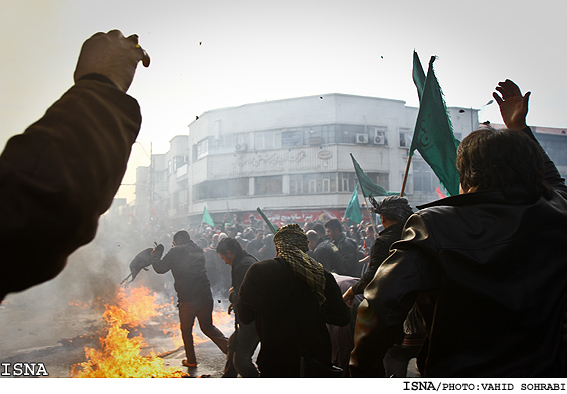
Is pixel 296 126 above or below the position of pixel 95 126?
above

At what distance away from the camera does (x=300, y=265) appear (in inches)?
128

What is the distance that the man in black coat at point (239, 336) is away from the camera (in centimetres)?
462

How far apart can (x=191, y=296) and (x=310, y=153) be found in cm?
2583

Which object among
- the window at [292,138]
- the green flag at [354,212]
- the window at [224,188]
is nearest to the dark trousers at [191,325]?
the green flag at [354,212]

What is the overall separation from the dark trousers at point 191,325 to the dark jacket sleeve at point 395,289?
502cm

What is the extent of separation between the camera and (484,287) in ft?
4.76

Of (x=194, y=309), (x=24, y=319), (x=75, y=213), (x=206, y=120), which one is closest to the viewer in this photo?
(x=75, y=213)

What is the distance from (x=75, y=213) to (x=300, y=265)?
258cm

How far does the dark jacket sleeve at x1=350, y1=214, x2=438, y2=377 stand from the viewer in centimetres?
148

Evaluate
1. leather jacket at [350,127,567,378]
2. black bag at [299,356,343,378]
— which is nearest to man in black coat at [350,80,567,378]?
leather jacket at [350,127,567,378]

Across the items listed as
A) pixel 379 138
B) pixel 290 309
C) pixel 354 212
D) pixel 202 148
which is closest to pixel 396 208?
pixel 290 309

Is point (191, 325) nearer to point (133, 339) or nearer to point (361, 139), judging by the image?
point (133, 339)
